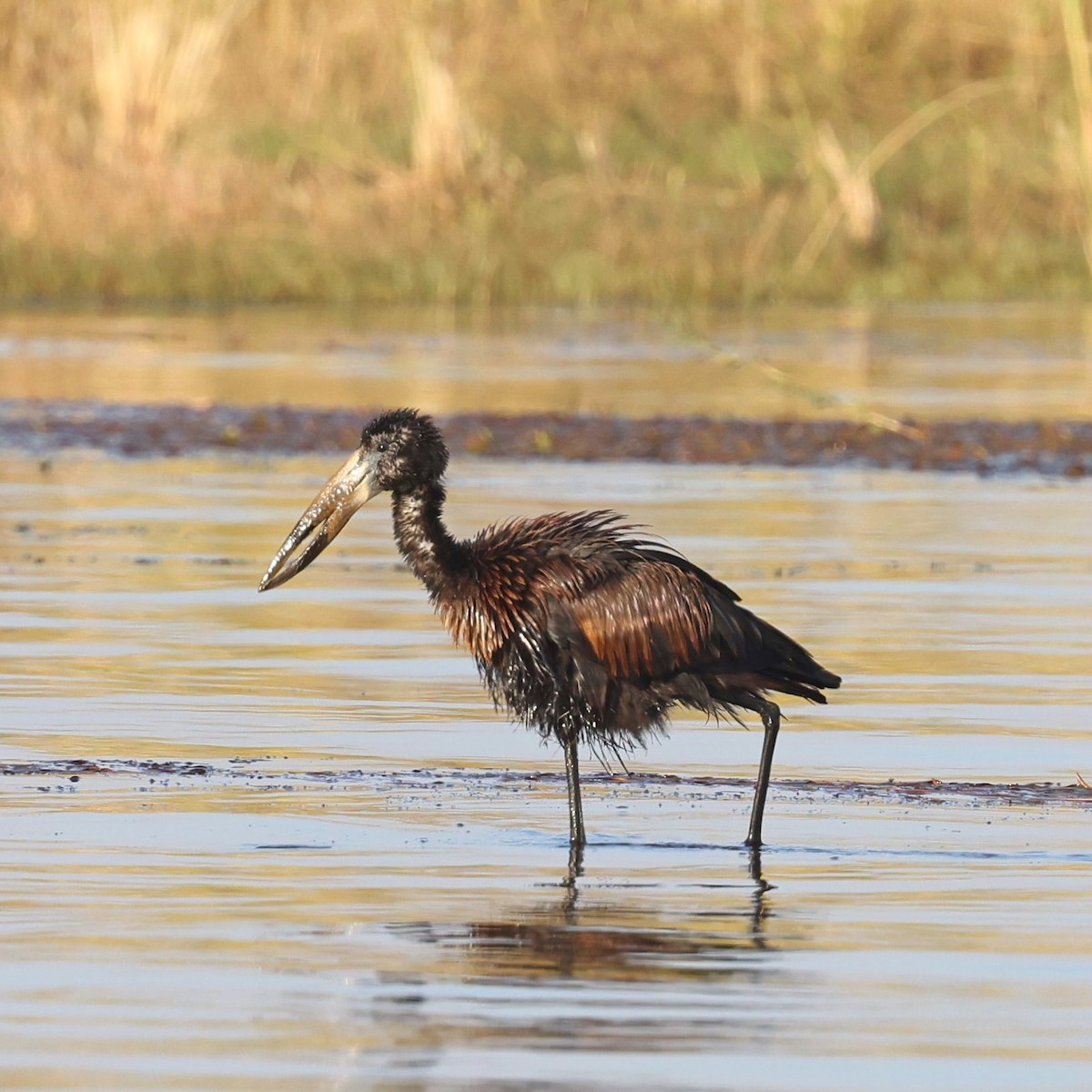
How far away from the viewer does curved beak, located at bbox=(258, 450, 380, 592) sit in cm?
945

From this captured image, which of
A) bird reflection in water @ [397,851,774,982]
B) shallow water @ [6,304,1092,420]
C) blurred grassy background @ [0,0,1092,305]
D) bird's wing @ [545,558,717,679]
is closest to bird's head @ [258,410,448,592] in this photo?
bird's wing @ [545,558,717,679]

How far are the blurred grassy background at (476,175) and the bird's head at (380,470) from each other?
21.7 metres

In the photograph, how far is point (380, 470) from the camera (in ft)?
30.7

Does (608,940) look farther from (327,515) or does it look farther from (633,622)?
(327,515)

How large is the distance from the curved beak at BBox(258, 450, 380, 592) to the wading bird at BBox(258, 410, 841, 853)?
518mm

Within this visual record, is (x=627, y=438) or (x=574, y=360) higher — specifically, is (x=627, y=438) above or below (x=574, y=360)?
below

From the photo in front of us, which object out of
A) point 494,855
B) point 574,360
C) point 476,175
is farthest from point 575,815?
point 476,175

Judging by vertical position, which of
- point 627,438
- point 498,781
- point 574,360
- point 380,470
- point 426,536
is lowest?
point 498,781

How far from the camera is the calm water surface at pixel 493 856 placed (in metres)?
6.21

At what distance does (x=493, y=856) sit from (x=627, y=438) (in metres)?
12.4

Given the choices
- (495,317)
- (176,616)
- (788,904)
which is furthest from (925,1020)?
(495,317)

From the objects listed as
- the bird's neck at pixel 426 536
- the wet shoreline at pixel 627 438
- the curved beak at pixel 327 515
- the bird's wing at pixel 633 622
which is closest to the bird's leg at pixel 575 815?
the bird's wing at pixel 633 622

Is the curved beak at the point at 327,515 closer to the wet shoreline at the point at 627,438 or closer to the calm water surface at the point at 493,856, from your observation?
the calm water surface at the point at 493,856

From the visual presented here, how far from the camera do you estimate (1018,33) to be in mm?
37344
